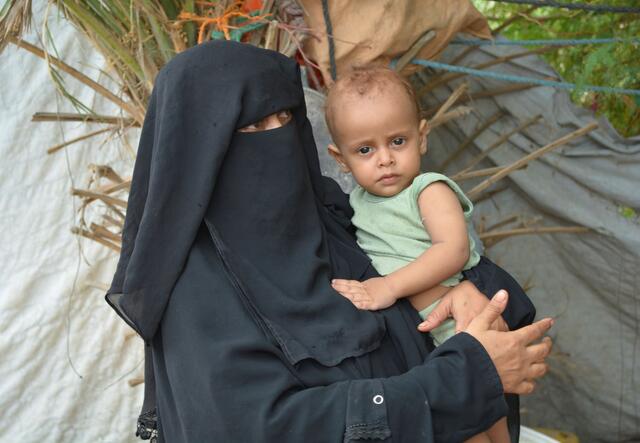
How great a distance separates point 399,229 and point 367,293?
0.25 m

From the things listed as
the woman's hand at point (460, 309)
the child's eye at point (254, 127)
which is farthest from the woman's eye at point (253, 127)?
the woman's hand at point (460, 309)

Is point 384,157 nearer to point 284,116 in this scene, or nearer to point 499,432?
point 284,116

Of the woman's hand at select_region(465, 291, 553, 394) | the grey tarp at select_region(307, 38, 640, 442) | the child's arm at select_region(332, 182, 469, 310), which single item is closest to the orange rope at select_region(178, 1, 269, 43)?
the child's arm at select_region(332, 182, 469, 310)

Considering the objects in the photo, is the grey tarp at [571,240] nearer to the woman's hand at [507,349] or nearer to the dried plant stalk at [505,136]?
the dried plant stalk at [505,136]

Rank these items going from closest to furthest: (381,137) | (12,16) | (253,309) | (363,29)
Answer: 1. (253,309)
2. (381,137)
3. (12,16)
4. (363,29)

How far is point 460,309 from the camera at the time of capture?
211 cm

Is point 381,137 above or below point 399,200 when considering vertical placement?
above

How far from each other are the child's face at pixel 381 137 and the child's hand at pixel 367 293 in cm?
30

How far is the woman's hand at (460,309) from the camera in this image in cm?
210

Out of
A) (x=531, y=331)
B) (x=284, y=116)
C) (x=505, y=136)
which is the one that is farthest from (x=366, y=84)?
(x=505, y=136)

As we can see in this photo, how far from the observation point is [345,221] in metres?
2.37

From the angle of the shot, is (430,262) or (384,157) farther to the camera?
(384,157)

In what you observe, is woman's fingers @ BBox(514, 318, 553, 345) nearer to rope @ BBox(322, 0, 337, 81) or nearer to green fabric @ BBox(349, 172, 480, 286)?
green fabric @ BBox(349, 172, 480, 286)

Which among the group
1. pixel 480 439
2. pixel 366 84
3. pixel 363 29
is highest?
pixel 363 29
